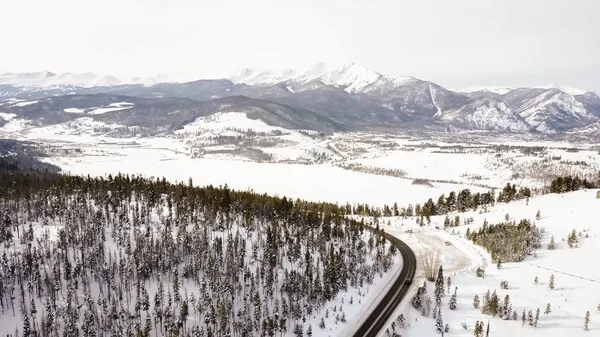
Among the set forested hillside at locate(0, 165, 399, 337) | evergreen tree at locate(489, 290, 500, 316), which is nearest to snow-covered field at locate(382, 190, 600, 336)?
evergreen tree at locate(489, 290, 500, 316)

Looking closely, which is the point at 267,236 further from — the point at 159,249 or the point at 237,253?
the point at 159,249

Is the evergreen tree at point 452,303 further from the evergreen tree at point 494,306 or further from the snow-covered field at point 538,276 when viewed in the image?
the evergreen tree at point 494,306

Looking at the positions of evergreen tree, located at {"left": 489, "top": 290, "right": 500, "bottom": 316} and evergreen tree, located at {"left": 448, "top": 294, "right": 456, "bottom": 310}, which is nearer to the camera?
evergreen tree, located at {"left": 489, "top": 290, "right": 500, "bottom": 316}

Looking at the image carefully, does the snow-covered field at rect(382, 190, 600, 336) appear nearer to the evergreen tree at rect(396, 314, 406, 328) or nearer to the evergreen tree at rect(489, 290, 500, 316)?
the evergreen tree at rect(396, 314, 406, 328)

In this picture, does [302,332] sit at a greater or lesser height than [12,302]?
lesser

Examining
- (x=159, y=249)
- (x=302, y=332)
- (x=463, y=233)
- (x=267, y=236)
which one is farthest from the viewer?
(x=463, y=233)

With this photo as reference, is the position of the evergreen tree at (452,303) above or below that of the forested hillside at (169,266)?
below

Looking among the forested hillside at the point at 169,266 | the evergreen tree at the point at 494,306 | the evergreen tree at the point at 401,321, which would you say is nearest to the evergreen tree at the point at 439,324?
the evergreen tree at the point at 401,321

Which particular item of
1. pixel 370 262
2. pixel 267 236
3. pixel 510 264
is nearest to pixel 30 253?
pixel 267 236
